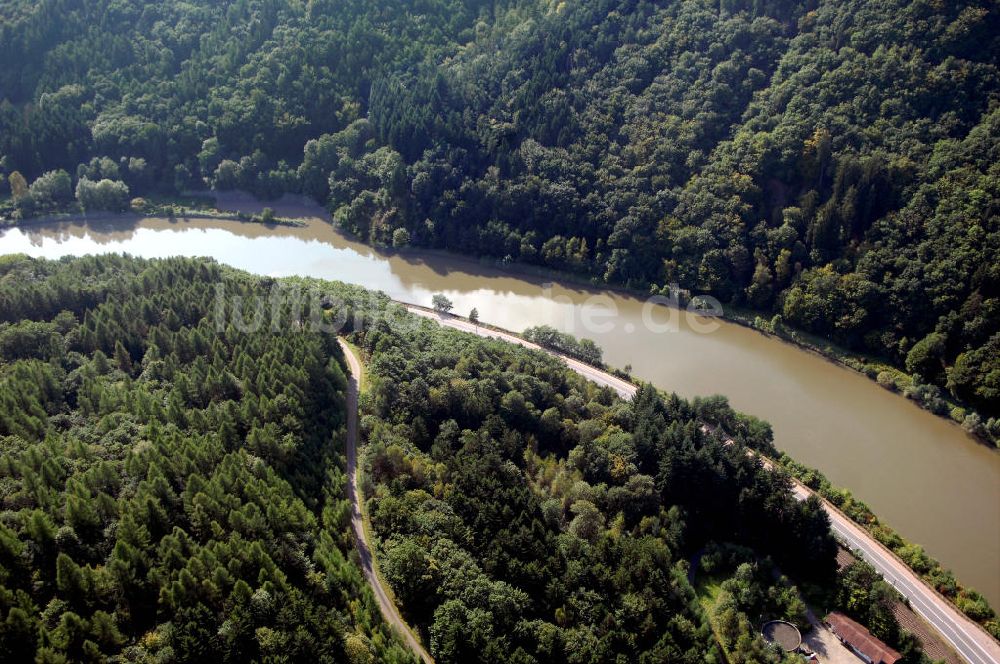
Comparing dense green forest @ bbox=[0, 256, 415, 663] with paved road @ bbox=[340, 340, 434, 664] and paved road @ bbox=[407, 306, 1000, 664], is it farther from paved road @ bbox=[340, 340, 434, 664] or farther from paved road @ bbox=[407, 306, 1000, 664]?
paved road @ bbox=[407, 306, 1000, 664]

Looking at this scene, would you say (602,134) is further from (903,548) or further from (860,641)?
(860,641)

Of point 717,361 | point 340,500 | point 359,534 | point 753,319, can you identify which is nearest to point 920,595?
point 717,361

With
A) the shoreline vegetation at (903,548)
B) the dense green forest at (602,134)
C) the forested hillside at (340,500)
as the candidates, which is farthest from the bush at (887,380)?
the forested hillside at (340,500)

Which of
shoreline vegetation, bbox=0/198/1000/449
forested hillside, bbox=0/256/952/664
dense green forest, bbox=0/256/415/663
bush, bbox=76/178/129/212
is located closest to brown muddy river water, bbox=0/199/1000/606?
shoreline vegetation, bbox=0/198/1000/449

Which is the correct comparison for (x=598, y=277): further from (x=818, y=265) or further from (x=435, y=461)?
(x=435, y=461)

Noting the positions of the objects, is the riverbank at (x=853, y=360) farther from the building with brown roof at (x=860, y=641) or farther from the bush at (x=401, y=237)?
the building with brown roof at (x=860, y=641)

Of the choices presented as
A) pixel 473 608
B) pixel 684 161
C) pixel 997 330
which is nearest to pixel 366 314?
pixel 473 608
